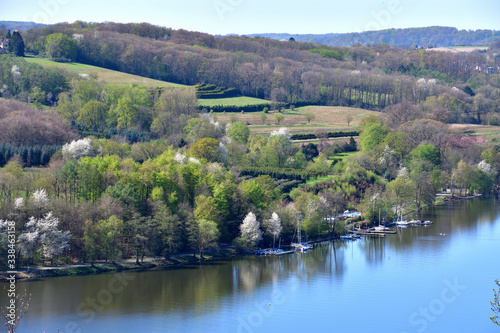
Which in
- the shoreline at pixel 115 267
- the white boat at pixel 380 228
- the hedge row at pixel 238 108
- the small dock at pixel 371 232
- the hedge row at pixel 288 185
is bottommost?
the small dock at pixel 371 232

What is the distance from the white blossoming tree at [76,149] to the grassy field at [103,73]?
30989 millimetres

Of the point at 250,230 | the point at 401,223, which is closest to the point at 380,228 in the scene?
the point at 401,223

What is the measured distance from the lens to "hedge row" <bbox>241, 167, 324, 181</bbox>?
6378 cm

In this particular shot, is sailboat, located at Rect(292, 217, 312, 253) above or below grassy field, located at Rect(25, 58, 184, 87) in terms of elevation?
below

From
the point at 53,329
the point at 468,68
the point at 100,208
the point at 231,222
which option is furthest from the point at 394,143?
the point at 468,68

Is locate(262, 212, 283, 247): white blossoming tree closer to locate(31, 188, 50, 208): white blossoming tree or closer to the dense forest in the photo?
the dense forest

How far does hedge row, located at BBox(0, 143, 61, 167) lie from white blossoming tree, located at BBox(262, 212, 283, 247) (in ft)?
74.1

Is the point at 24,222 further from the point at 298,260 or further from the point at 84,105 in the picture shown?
the point at 84,105

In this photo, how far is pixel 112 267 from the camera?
41.6 m

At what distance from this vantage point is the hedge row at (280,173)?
6378 cm

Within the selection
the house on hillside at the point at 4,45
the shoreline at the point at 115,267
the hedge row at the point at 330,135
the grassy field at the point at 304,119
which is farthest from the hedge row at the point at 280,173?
the house on hillside at the point at 4,45

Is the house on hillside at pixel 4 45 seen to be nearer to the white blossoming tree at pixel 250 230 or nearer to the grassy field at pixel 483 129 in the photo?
the white blossoming tree at pixel 250 230

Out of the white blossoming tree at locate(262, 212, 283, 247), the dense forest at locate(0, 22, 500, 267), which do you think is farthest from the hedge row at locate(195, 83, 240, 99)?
the white blossoming tree at locate(262, 212, 283, 247)

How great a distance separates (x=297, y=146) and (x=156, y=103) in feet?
56.4
